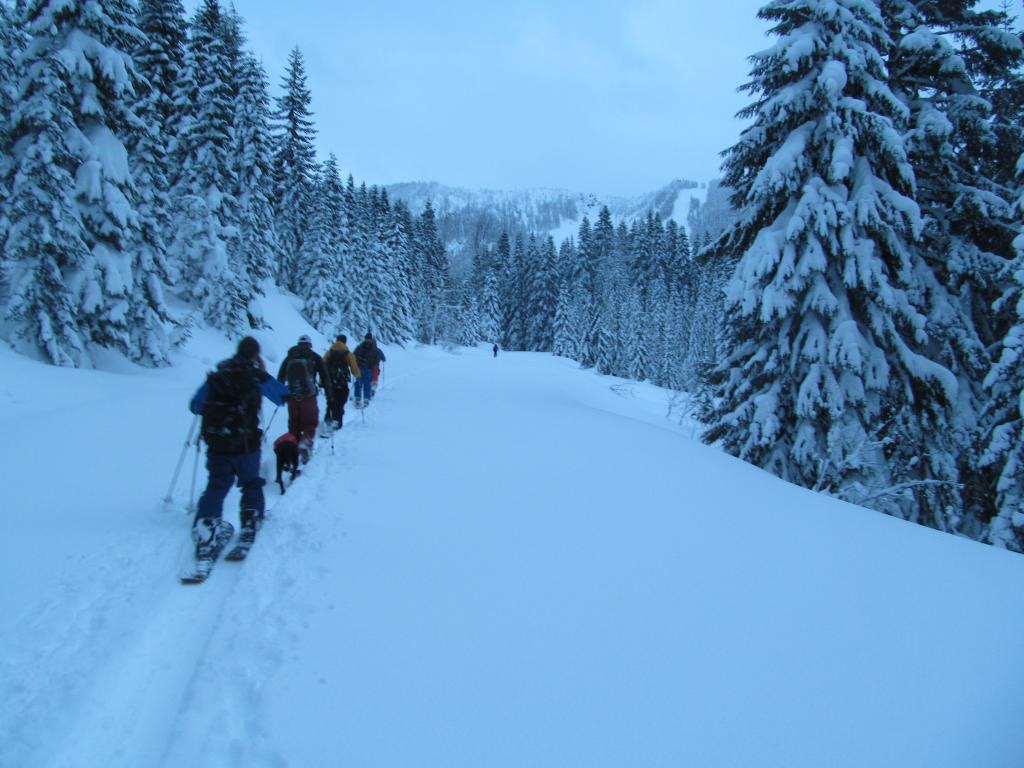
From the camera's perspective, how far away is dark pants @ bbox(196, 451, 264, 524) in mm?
5008

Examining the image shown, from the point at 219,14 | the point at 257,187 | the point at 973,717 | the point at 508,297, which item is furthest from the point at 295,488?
the point at 508,297

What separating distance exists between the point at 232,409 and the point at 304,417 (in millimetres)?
3411

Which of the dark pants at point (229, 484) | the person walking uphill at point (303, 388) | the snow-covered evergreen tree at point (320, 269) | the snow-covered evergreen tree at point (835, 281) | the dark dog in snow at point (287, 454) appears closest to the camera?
the dark pants at point (229, 484)

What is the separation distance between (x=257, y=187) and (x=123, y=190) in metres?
14.2

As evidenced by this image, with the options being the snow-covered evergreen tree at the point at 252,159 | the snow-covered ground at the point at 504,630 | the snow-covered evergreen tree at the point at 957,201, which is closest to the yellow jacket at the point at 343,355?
the snow-covered ground at the point at 504,630

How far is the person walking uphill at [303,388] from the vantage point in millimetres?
8375

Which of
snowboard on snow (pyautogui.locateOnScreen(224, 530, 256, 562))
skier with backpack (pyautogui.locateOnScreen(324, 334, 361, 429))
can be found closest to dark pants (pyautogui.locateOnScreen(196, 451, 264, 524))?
snowboard on snow (pyautogui.locateOnScreen(224, 530, 256, 562))

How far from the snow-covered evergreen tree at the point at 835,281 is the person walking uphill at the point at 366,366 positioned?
30.8 feet

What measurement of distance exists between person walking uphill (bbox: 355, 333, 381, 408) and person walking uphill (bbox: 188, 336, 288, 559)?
8.41 m

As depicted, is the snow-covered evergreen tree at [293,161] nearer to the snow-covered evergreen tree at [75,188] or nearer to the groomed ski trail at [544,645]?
the snow-covered evergreen tree at [75,188]

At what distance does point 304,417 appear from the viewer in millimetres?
8531

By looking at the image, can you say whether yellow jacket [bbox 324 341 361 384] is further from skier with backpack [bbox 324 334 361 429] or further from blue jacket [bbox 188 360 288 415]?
blue jacket [bbox 188 360 288 415]

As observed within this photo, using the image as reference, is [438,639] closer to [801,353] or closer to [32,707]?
[32,707]

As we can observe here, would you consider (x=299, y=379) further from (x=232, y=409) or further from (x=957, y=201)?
(x=957, y=201)
